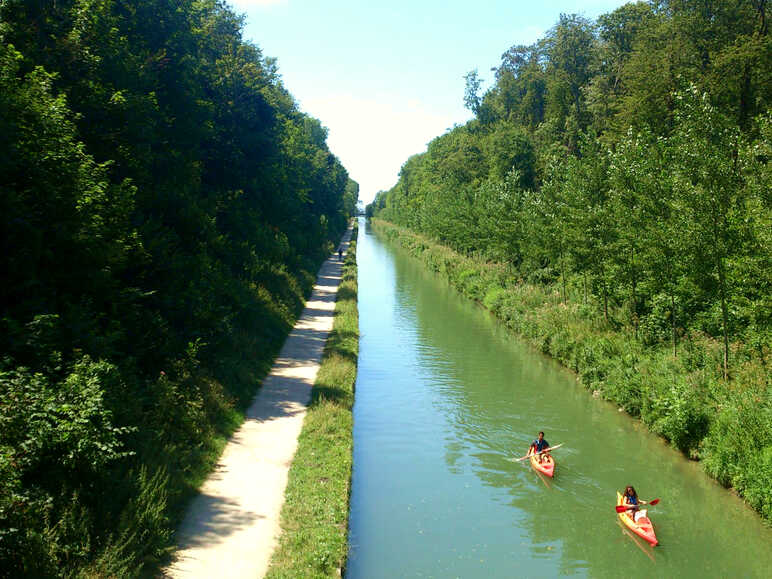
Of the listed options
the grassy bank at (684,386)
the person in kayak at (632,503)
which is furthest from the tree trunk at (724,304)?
the person in kayak at (632,503)

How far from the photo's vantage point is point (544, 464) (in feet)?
46.5

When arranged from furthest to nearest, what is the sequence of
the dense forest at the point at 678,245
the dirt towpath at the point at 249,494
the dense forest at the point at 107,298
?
the dense forest at the point at 678,245, the dirt towpath at the point at 249,494, the dense forest at the point at 107,298

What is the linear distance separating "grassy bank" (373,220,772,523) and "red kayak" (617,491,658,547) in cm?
273

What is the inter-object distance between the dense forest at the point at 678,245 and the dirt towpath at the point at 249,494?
34.9 feet

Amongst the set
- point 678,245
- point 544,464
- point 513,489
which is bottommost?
point 513,489

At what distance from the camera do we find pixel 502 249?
39.1 metres

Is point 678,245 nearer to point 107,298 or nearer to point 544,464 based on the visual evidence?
point 544,464

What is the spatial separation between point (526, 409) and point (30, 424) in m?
15.6

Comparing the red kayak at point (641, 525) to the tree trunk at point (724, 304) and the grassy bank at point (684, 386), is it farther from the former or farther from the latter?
the tree trunk at point (724, 304)

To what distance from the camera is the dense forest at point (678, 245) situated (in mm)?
14618

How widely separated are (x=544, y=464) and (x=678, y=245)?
8.01m

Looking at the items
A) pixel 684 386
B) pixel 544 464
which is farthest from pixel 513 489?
pixel 684 386

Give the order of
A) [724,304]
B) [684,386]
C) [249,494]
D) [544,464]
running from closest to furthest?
1. [249,494]
2. [544,464]
3. [684,386]
4. [724,304]

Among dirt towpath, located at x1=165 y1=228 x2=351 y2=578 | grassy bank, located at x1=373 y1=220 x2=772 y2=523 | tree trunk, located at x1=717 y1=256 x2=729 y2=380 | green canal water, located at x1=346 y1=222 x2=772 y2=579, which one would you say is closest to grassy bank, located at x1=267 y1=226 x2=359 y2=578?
dirt towpath, located at x1=165 y1=228 x2=351 y2=578
